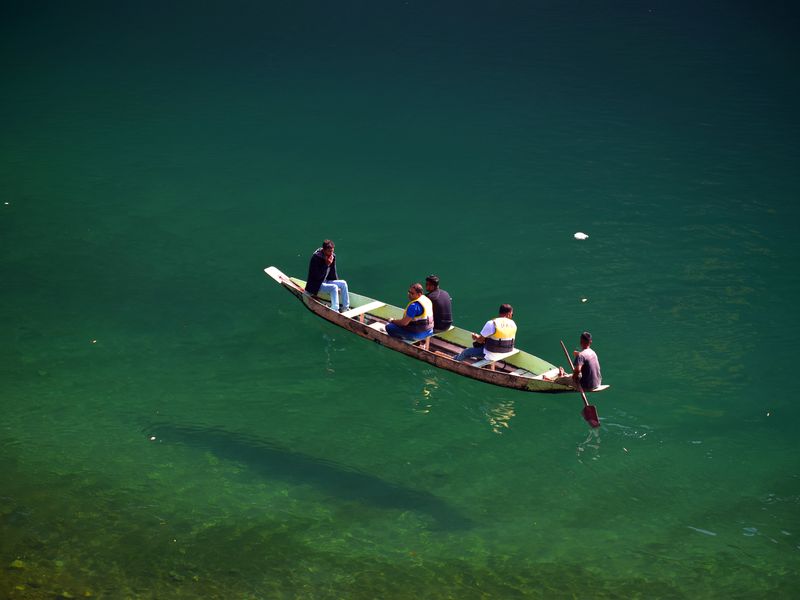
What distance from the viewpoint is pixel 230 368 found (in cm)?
1712

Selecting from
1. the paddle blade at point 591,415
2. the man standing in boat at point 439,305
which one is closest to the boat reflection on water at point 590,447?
the paddle blade at point 591,415

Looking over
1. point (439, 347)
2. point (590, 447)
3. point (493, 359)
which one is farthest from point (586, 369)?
point (439, 347)

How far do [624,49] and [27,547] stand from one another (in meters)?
26.9

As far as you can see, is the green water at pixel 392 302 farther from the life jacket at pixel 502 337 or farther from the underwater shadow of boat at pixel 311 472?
the life jacket at pixel 502 337

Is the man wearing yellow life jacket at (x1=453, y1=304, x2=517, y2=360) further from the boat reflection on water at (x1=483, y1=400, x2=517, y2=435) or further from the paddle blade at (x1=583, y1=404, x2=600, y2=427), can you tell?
the paddle blade at (x1=583, y1=404, x2=600, y2=427)

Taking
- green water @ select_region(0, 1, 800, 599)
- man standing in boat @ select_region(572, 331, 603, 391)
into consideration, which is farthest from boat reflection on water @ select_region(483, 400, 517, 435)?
man standing in boat @ select_region(572, 331, 603, 391)

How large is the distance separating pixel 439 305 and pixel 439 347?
783 mm

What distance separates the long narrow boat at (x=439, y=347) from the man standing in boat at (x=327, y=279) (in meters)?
0.21

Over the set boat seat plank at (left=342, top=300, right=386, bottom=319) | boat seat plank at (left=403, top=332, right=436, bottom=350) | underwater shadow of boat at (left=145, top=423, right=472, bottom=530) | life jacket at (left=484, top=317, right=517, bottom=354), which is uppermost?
life jacket at (left=484, top=317, right=517, bottom=354)

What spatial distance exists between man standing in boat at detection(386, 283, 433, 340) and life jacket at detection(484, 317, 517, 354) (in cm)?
131

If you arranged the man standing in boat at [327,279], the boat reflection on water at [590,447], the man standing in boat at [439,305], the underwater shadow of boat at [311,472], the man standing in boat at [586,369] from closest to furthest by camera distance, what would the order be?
the underwater shadow of boat at [311,472] < the boat reflection on water at [590,447] < the man standing in boat at [586,369] < the man standing in boat at [439,305] < the man standing in boat at [327,279]

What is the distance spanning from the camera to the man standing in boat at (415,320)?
56.5 ft

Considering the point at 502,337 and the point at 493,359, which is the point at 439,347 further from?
the point at 502,337

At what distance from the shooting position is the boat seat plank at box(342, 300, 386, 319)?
18406 millimetres
